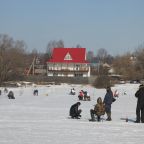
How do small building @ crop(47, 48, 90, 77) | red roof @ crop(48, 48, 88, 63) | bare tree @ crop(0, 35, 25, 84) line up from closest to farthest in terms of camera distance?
bare tree @ crop(0, 35, 25, 84) → small building @ crop(47, 48, 90, 77) → red roof @ crop(48, 48, 88, 63)

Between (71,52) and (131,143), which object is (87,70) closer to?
(71,52)

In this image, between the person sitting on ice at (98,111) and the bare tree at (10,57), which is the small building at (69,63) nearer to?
the bare tree at (10,57)

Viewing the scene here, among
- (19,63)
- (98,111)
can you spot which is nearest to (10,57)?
(19,63)

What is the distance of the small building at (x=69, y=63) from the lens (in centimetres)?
10175

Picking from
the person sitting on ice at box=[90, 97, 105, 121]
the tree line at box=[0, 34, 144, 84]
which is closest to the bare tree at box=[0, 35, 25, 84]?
the tree line at box=[0, 34, 144, 84]

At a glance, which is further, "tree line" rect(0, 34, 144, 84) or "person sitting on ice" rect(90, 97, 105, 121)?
"tree line" rect(0, 34, 144, 84)

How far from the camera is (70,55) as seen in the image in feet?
339

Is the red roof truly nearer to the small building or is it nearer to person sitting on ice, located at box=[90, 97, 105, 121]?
the small building

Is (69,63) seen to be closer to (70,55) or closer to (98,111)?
(70,55)

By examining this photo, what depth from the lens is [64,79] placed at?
8425cm

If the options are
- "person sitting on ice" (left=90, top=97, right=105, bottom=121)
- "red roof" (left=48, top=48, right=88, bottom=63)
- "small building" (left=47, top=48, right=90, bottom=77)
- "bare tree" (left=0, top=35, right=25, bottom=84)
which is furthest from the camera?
"red roof" (left=48, top=48, right=88, bottom=63)

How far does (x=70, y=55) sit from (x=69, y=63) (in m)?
1.90

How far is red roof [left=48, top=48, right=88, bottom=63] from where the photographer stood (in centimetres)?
10219

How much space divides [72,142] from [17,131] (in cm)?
265
